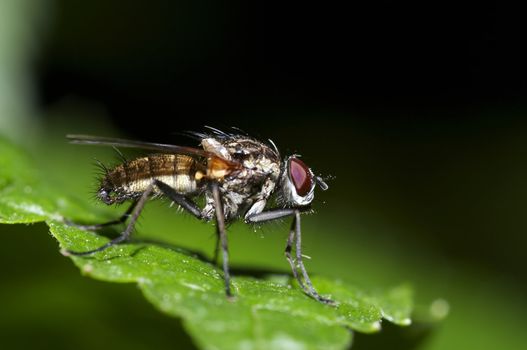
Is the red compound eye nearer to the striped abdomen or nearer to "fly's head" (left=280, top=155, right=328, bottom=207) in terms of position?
"fly's head" (left=280, top=155, right=328, bottom=207)

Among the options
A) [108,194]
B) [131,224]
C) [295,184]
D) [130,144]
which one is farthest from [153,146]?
[295,184]

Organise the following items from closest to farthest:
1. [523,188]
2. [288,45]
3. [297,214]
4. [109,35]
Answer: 1. [297,214]
2. [523,188]
3. [109,35]
4. [288,45]

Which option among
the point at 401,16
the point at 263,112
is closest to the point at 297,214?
the point at 263,112

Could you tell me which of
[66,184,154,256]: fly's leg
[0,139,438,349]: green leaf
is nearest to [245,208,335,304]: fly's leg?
[0,139,438,349]: green leaf

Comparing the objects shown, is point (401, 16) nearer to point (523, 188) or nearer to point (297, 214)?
point (523, 188)

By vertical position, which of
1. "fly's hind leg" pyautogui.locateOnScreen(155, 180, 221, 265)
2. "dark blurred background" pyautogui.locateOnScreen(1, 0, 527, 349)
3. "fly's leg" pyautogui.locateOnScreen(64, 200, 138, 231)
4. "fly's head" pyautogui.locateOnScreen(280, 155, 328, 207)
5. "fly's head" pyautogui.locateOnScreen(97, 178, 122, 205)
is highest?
"dark blurred background" pyautogui.locateOnScreen(1, 0, 527, 349)

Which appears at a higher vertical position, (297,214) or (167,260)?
(297,214)
